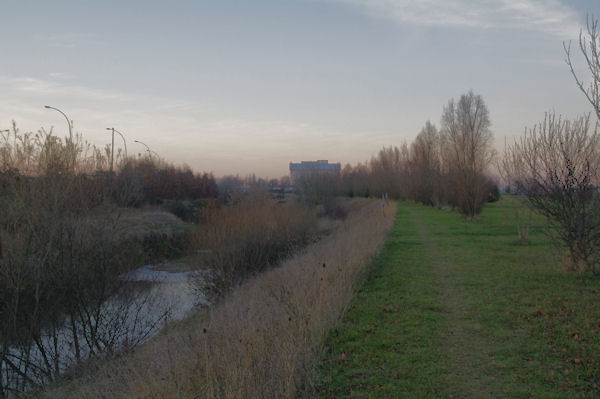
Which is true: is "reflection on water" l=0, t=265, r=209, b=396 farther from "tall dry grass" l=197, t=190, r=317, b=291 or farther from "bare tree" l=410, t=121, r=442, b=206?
"bare tree" l=410, t=121, r=442, b=206

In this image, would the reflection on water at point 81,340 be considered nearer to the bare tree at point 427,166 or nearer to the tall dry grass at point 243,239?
the tall dry grass at point 243,239

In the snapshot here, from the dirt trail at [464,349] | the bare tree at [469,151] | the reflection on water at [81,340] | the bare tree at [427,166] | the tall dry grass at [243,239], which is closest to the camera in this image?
the dirt trail at [464,349]

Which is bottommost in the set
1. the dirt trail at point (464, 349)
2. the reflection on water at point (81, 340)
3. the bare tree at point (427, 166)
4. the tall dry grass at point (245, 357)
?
the reflection on water at point (81, 340)

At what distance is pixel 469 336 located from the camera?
6.46 meters

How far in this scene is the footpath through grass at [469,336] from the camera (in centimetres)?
494

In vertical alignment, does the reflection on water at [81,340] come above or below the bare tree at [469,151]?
below

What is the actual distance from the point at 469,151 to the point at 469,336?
27812 millimetres

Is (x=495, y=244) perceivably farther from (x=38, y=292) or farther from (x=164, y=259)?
(x=164, y=259)

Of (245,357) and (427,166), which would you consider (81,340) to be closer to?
(245,357)

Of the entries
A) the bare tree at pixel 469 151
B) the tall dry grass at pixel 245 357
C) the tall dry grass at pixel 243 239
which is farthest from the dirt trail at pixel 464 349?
the bare tree at pixel 469 151

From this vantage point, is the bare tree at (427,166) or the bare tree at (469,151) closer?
the bare tree at (469,151)

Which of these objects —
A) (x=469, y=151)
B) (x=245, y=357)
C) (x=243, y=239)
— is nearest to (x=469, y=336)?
(x=245, y=357)

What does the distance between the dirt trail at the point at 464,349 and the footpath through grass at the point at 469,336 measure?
0.01 m

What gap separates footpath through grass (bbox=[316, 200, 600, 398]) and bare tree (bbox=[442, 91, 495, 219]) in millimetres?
17260
